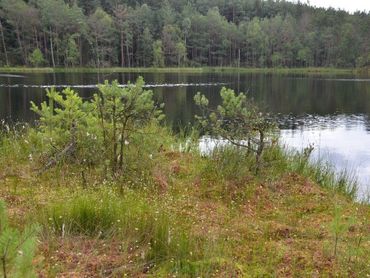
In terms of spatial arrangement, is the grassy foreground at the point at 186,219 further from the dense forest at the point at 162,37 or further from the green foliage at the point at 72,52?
the dense forest at the point at 162,37

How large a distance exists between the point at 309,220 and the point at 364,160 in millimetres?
9297

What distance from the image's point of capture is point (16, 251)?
223 cm

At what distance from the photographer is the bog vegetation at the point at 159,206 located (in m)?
4.21

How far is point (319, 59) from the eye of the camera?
111m

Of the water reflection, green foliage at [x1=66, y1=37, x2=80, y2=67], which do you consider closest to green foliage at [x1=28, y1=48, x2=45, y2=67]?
green foliage at [x1=66, y1=37, x2=80, y2=67]

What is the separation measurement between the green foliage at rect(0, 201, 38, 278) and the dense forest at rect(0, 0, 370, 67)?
7628 cm

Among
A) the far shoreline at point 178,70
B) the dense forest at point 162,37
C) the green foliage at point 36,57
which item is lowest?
the far shoreline at point 178,70

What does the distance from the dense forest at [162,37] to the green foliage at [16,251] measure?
7628cm

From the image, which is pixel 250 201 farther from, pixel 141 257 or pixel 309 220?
pixel 141 257

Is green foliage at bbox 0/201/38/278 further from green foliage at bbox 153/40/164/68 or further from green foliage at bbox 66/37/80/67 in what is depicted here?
green foliage at bbox 153/40/164/68

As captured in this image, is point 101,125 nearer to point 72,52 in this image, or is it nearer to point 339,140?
point 339,140

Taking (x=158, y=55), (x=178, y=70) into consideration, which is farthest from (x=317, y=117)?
(x=178, y=70)

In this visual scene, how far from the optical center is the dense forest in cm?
7962

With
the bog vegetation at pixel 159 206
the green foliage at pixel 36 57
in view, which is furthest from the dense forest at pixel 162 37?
the bog vegetation at pixel 159 206
